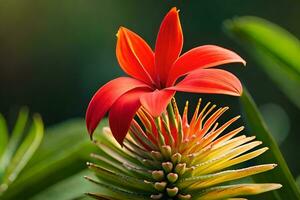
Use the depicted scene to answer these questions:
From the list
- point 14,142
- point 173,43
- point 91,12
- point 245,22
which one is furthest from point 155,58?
point 91,12

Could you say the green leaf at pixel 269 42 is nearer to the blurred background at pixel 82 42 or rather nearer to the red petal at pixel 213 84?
the red petal at pixel 213 84

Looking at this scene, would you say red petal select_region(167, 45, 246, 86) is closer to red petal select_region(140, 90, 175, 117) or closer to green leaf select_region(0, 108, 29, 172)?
red petal select_region(140, 90, 175, 117)

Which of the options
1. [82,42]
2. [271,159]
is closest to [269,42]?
[271,159]

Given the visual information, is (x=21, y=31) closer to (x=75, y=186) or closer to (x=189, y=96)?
(x=189, y=96)

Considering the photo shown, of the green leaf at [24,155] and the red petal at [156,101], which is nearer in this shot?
the red petal at [156,101]

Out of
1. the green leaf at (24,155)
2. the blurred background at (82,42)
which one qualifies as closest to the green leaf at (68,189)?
the green leaf at (24,155)

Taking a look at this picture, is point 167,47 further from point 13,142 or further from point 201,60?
point 13,142

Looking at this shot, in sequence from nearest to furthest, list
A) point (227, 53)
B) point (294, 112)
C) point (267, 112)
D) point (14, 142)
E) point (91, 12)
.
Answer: point (227, 53), point (14, 142), point (267, 112), point (294, 112), point (91, 12)
